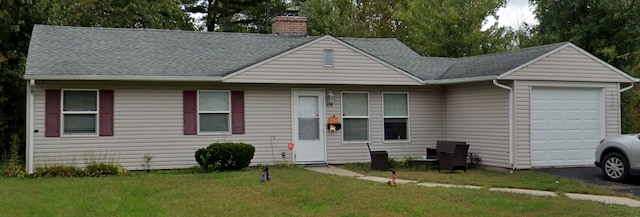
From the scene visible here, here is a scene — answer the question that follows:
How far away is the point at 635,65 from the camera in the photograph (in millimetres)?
24094

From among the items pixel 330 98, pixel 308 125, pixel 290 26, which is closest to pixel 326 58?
pixel 330 98

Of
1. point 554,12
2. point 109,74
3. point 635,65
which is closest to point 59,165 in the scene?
point 109,74

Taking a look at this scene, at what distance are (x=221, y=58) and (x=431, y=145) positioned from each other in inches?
246

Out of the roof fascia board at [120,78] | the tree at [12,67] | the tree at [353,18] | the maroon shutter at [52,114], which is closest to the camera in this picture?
the roof fascia board at [120,78]

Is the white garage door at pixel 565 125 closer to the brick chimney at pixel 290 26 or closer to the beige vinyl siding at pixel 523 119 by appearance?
the beige vinyl siding at pixel 523 119

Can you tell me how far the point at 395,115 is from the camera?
1652cm

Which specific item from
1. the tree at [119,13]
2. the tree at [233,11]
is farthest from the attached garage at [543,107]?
the tree at [233,11]

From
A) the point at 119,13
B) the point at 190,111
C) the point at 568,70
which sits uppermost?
the point at 119,13

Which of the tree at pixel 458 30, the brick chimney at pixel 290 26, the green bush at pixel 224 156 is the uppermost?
the tree at pixel 458 30

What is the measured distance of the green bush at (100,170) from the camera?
13.2 m

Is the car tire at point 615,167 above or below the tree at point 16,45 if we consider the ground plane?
below

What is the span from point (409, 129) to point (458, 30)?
12484 mm

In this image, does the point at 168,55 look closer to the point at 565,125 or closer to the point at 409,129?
the point at 409,129

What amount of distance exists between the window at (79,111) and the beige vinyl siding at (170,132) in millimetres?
176
